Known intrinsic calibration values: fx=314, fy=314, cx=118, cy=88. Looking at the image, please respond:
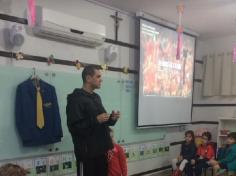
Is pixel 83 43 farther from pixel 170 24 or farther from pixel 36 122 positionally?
pixel 170 24

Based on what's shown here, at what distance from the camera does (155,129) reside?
15.4 feet

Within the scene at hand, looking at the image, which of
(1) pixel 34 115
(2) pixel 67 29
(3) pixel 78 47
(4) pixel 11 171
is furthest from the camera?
(3) pixel 78 47

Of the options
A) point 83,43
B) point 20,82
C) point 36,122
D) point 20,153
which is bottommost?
point 20,153

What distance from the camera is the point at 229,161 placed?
4.36 m

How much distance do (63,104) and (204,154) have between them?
8.41 feet

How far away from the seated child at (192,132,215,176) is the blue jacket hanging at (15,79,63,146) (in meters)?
2.35

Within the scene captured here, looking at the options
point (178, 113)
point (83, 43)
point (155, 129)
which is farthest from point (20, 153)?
point (178, 113)

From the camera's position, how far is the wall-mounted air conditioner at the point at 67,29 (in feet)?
10.2

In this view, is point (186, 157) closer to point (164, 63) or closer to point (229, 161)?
point (229, 161)

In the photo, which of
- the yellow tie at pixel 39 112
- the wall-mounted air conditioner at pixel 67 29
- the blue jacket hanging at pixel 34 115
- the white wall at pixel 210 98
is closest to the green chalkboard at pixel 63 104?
the blue jacket hanging at pixel 34 115

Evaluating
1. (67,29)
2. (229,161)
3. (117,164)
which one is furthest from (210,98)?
(67,29)

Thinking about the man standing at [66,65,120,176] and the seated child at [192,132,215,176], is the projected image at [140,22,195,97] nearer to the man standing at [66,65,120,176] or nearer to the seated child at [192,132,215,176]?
the seated child at [192,132,215,176]

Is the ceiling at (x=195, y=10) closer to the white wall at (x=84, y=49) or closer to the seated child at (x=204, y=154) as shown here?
the white wall at (x=84, y=49)

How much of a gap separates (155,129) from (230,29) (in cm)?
204
